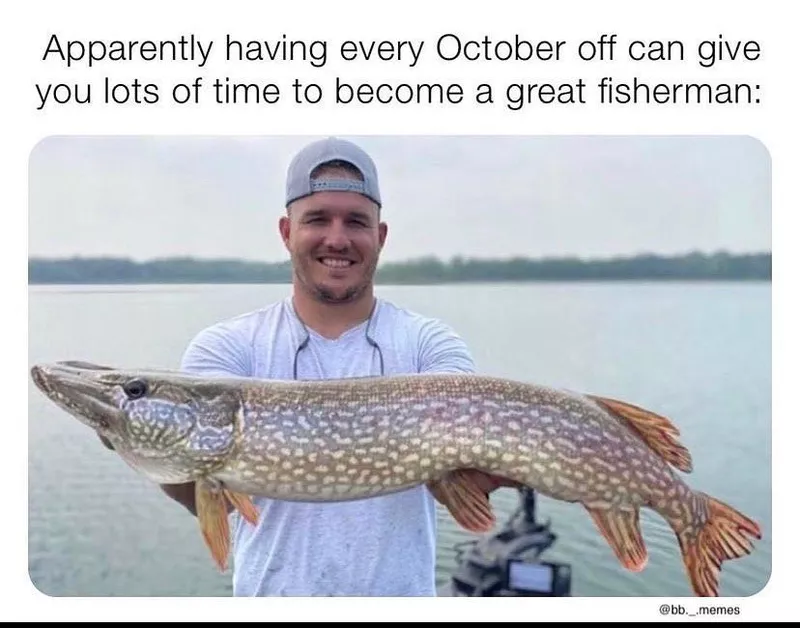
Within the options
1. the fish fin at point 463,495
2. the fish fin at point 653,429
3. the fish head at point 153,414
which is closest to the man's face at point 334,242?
the fish head at point 153,414

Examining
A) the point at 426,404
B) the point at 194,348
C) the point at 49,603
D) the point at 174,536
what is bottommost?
the point at 49,603

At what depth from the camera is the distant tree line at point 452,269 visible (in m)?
1.86

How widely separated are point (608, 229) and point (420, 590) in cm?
111

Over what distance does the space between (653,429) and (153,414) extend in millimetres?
1265

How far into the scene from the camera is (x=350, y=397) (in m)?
1.71

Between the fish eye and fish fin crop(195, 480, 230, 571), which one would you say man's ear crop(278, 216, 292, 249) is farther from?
fish fin crop(195, 480, 230, 571)

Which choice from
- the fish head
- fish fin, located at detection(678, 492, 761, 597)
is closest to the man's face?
the fish head

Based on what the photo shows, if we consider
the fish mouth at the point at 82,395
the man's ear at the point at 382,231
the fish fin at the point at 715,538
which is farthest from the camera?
the man's ear at the point at 382,231

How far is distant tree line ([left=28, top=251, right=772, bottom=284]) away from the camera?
1.86 metres

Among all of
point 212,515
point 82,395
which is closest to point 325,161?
point 82,395

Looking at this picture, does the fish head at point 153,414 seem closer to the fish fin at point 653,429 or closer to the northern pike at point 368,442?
the northern pike at point 368,442

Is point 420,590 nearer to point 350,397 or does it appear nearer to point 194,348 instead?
point 350,397

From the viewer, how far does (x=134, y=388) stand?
167cm
